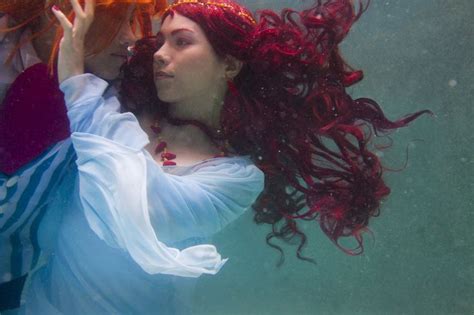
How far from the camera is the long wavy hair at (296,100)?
11.3 ft

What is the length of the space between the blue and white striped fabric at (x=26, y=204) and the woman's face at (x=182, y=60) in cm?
82

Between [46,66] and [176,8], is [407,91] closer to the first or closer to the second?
[176,8]

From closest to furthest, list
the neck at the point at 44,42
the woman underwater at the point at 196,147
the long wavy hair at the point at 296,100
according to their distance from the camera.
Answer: the woman underwater at the point at 196,147
the neck at the point at 44,42
the long wavy hair at the point at 296,100

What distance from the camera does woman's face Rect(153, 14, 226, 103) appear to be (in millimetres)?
3340

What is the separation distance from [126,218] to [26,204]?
0.81m

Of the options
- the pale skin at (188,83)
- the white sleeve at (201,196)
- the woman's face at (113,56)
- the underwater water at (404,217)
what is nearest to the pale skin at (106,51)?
the woman's face at (113,56)

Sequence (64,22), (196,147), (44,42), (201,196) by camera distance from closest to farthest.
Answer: (64,22) → (201,196) → (44,42) → (196,147)

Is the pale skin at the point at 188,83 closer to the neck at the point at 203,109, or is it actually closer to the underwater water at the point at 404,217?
the neck at the point at 203,109

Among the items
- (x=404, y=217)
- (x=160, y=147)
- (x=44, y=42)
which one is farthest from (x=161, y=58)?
(x=404, y=217)

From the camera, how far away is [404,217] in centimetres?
1464

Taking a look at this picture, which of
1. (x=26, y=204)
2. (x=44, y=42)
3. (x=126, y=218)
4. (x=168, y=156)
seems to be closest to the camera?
(x=126, y=218)

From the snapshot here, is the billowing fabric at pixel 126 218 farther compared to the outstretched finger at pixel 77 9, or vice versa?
the outstretched finger at pixel 77 9

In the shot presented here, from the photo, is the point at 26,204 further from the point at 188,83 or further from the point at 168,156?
the point at 188,83

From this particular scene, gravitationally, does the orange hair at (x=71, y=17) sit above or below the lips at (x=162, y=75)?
above
